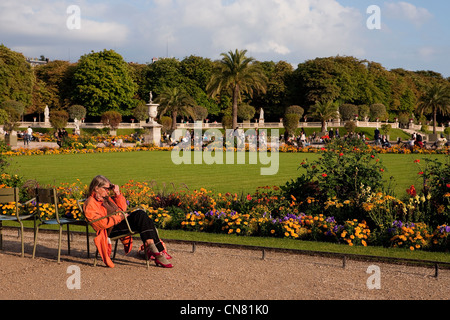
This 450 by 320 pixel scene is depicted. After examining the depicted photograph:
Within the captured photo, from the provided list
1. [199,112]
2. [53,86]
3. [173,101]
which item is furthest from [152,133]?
[53,86]

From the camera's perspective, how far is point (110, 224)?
6.00 m

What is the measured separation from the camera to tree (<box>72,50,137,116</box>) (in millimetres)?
60531

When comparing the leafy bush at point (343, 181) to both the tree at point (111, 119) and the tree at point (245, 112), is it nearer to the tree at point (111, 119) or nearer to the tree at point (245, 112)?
the tree at point (111, 119)

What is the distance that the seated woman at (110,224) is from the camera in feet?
19.3

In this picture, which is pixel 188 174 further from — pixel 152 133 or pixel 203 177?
pixel 152 133

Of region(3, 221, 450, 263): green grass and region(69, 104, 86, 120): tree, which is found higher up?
region(69, 104, 86, 120): tree

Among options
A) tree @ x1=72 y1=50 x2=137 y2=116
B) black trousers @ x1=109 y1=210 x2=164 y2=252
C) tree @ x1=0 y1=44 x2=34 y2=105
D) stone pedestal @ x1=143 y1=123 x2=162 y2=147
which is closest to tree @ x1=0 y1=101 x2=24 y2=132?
tree @ x1=0 y1=44 x2=34 y2=105

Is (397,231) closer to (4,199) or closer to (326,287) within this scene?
(326,287)

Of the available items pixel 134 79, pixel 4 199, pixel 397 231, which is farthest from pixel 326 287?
pixel 134 79

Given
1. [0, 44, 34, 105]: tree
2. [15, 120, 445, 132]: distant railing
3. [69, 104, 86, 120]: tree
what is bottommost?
[15, 120, 445, 132]: distant railing

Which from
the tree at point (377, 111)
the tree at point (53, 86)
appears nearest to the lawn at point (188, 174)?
the tree at point (53, 86)

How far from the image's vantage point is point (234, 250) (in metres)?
6.69

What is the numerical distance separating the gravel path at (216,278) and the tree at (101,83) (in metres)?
56.1

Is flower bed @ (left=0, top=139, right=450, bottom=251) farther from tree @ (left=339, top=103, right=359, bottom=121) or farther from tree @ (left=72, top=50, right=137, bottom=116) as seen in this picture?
tree @ (left=339, top=103, right=359, bottom=121)
